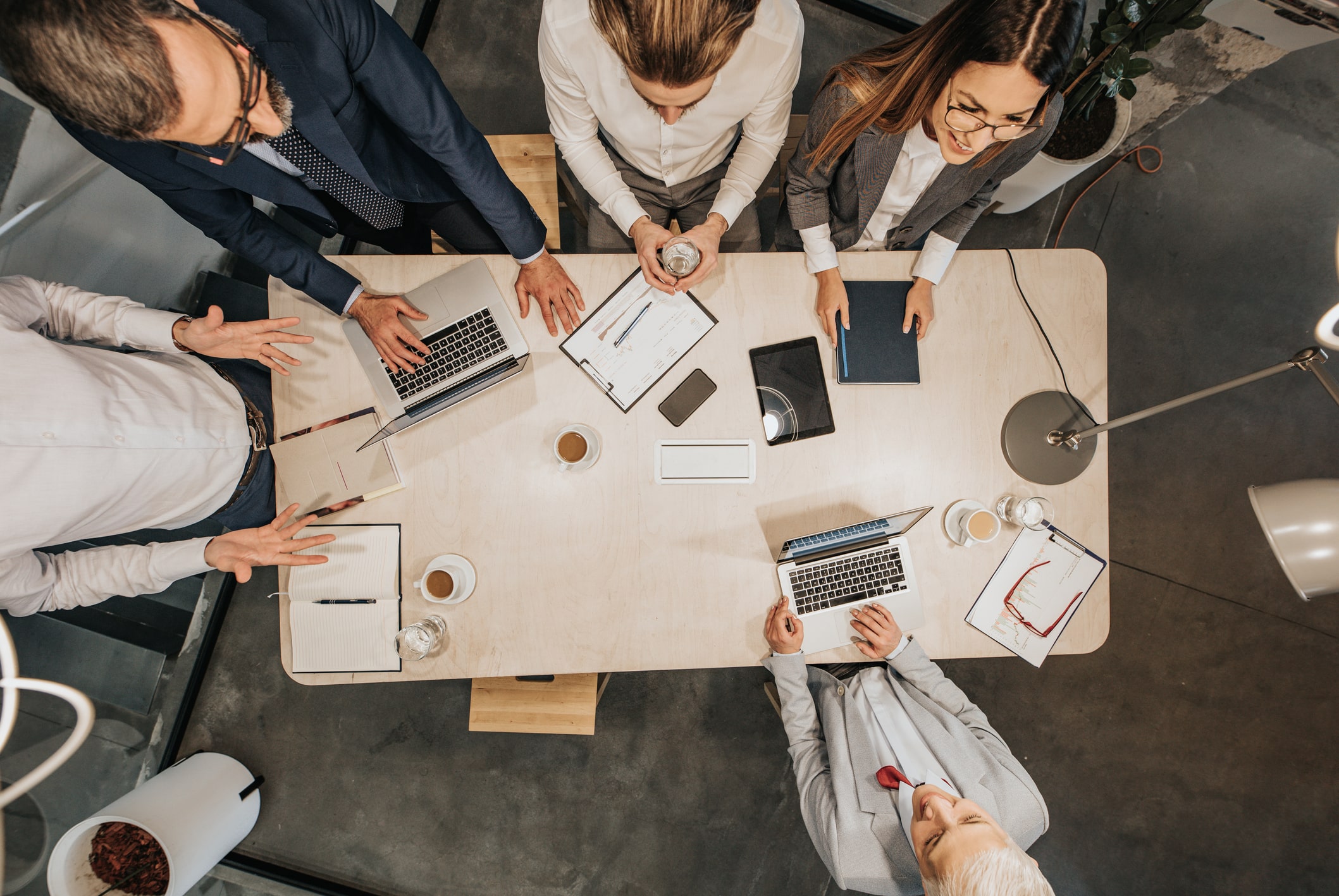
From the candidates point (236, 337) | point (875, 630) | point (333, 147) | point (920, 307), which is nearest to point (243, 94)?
point (333, 147)

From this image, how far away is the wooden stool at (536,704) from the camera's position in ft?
6.00

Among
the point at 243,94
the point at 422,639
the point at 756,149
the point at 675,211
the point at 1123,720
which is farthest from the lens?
the point at 1123,720

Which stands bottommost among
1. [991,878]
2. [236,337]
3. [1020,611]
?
[991,878]

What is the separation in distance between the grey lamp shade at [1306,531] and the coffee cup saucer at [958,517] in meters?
0.48

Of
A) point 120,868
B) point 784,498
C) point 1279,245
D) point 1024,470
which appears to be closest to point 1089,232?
point 1279,245

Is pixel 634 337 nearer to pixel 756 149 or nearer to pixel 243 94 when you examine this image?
pixel 756 149

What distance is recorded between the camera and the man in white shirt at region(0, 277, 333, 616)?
1207 millimetres

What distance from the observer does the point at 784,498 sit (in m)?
1.51

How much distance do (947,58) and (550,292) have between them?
95 cm

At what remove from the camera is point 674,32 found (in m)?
Result: 1.04

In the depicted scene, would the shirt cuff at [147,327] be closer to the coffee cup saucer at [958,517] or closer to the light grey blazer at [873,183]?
the light grey blazer at [873,183]

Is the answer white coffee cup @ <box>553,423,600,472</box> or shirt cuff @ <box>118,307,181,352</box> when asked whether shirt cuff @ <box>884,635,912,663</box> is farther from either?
shirt cuff @ <box>118,307,181,352</box>

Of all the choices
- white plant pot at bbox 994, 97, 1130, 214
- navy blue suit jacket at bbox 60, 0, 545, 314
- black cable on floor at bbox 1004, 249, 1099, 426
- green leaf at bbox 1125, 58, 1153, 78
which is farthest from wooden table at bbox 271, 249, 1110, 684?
white plant pot at bbox 994, 97, 1130, 214

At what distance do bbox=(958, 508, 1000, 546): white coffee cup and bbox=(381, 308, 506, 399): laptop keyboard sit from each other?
1.16 m
